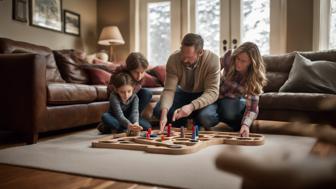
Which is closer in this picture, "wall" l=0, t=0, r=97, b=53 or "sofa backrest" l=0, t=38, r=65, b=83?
"sofa backrest" l=0, t=38, r=65, b=83

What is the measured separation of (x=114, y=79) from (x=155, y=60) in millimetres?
2425

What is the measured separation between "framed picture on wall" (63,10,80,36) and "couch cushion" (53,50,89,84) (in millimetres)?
738

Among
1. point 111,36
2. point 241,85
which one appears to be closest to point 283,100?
point 241,85

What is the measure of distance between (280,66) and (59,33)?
99.6 inches

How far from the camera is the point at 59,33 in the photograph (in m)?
3.86

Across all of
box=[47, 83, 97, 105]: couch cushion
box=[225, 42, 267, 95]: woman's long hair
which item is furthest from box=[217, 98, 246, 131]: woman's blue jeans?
box=[47, 83, 97, 105]: couch cushion

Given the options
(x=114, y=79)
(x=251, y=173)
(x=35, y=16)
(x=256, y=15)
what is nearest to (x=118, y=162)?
(x=114, y=79)

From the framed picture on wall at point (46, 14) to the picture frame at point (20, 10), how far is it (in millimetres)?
67

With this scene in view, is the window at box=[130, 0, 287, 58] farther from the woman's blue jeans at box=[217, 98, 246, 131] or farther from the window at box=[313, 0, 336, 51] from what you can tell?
the woman's blue jeans at box=[217, 98, 246, 131]

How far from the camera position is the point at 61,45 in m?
3.90

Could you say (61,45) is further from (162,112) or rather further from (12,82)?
(162,112)

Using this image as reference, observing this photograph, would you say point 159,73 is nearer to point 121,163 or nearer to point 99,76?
point 99,76

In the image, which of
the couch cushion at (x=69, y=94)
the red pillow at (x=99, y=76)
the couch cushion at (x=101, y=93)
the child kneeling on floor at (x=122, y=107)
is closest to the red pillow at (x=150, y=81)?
the red pillow at (x=99, y=76)

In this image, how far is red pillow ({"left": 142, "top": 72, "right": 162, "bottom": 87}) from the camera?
10.8ft
